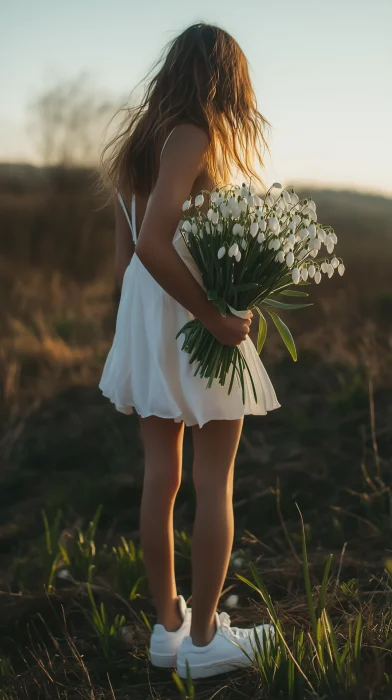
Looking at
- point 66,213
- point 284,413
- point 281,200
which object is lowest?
point 284,413

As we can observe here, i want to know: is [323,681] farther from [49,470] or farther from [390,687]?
[49,470]

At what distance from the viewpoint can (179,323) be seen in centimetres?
228

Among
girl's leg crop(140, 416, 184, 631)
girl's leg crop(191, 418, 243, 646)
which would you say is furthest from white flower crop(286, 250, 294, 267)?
girl's leg crop(140, 416, 184, 631)

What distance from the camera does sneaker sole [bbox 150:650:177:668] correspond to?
246 centimetres

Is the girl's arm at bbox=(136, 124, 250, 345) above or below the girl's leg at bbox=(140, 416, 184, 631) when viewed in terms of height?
above

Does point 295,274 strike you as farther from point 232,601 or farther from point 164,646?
point 232,601

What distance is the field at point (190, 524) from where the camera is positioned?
2248mm

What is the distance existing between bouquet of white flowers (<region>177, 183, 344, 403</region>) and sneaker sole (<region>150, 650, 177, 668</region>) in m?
0.92

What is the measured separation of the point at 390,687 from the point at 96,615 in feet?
3.35

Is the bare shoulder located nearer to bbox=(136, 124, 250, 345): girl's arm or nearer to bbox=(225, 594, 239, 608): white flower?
bbox=(136, 124, 250, 345): girl's arm

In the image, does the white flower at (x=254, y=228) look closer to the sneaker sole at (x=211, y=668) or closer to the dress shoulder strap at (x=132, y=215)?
the dress shoulder strap at (x=132, y=215)

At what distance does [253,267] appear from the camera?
2.10 m

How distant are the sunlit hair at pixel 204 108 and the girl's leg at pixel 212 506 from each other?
2.43ft

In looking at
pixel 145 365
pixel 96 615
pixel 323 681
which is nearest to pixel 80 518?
pixel 96 615
